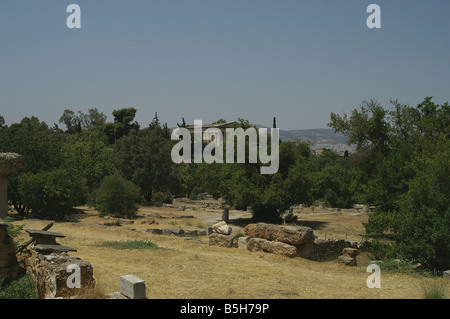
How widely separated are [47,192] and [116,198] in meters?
5.66

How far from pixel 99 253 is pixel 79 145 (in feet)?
97.7

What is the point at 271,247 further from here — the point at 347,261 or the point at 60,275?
the point at 60,275

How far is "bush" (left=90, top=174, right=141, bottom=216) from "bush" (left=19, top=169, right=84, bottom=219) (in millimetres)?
3135

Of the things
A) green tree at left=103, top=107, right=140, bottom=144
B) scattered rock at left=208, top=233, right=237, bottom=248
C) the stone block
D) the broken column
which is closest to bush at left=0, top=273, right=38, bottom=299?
the stone block

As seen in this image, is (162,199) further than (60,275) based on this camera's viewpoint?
Yes

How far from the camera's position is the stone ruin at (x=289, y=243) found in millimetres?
14422

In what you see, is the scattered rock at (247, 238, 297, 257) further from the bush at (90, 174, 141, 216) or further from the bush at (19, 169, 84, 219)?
the bush at (90, 174, 141, 216)

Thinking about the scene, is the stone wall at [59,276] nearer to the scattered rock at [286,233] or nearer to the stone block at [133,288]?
the stone block at [133,288]

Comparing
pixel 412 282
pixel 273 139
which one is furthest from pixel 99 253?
pixel 273 139

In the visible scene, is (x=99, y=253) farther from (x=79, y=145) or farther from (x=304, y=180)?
(x=79, y=145)

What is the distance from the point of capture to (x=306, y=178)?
28.6m

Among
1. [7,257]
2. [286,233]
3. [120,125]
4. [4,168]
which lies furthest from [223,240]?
[120,125]

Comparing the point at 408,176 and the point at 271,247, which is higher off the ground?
the point at 408,176

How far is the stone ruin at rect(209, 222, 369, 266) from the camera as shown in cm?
1442
